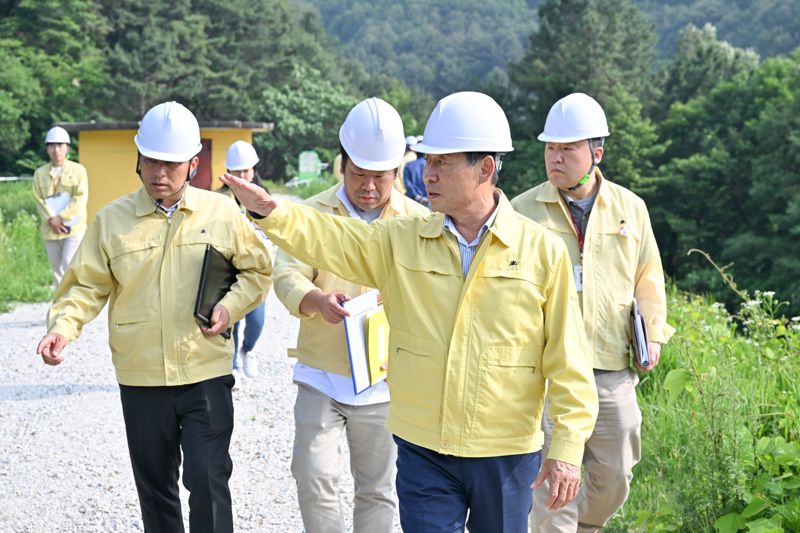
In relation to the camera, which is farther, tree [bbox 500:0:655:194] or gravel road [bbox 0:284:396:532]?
tree [bbox 500:0:655:194]

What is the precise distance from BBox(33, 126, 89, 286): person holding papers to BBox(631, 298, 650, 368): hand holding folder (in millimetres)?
8937

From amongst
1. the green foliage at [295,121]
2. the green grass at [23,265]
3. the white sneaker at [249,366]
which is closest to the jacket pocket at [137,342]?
the white sneaker at [249,366]

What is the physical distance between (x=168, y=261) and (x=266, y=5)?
7913 cm

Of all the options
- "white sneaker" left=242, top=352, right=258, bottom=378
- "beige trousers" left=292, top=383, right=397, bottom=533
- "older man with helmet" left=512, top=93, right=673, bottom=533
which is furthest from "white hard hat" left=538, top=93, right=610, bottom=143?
"white sneaker" left=242, top=352, right=258, bottom=378

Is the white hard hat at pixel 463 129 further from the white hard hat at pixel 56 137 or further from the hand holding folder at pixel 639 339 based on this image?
the white hard hat at pixel 56 137

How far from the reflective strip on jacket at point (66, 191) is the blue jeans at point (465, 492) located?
9.66 metres

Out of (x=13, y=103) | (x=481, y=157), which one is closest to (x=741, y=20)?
(x=13, y=103)

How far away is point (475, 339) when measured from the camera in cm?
336

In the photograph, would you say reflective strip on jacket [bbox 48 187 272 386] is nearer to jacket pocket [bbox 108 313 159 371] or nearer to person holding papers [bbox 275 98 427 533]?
jacket pocket [bbox 108 313 159 371]

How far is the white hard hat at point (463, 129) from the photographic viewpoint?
3.38 metres

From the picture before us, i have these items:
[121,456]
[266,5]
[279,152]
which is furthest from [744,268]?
[266,5]

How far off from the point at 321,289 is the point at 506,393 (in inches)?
52.9

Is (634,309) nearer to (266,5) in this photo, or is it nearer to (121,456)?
(121,456)

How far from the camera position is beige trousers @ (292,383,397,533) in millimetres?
4355
